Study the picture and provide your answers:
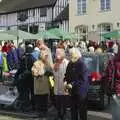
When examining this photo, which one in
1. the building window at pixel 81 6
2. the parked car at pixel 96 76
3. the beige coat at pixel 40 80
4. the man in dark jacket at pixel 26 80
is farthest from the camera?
the building window at pixel 81 6

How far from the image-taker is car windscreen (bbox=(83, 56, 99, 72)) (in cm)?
1406

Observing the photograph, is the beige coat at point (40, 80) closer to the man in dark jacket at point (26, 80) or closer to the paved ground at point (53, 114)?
the paved ground at point (53, 114)

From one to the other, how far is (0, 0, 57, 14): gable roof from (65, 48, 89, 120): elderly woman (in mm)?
45695

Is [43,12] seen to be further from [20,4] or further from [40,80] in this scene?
[40,80]

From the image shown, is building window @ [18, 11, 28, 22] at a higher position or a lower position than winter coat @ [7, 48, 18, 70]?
higher

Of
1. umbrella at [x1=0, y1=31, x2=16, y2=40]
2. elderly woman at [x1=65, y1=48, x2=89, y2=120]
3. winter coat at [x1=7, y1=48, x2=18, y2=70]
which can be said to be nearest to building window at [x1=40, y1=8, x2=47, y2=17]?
umbrella at [x1=0, y1=31, x2=16, y2=40]

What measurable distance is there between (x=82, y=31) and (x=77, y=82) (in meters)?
38.3

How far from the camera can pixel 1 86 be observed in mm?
14047

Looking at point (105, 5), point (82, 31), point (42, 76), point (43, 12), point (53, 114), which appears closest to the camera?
point (42, 76)

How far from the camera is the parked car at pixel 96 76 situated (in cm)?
1326

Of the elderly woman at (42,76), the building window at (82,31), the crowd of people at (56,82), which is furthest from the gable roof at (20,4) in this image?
the elderly woman at (42,76)

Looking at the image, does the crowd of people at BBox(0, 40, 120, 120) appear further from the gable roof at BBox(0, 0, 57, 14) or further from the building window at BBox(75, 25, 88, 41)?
the gable roof at BBox(0, 0, 57, 14)

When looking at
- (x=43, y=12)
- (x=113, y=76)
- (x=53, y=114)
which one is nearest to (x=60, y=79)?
(x=53, y=114)

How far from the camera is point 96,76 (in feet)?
44.1
